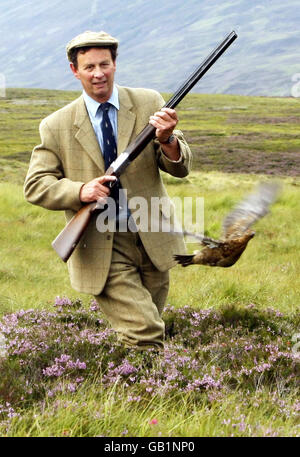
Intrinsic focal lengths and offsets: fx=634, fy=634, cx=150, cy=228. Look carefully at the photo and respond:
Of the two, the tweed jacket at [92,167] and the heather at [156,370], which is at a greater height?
the tweed jacket at [92,167]

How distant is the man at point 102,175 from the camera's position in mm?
5098

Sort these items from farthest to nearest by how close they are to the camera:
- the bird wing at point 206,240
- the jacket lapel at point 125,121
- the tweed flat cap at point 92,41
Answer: the jacket lapel at point 125,121, the tweed flat cap at point 92,41, the bird wing at point 206,240

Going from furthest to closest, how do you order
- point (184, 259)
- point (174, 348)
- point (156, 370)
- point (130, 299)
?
1. point (174, 348)
2. point (130, 299)
3. point (156, 370)
4. point (184, 259)

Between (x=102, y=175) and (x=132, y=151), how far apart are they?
1.49 feet

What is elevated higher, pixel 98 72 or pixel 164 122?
pixel 98 72

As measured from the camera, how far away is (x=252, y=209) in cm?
468

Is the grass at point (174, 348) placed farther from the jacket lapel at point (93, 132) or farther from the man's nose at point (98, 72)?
the man's nose at point (98, 72)

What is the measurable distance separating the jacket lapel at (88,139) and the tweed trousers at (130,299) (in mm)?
659

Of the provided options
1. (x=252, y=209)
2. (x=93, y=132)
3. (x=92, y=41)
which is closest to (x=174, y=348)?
(x=252, y=209)

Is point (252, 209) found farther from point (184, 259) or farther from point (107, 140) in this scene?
point (107, 140)

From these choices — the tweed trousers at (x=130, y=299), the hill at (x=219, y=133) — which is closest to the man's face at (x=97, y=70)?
the tweed trousers at (x=130, y=299)
